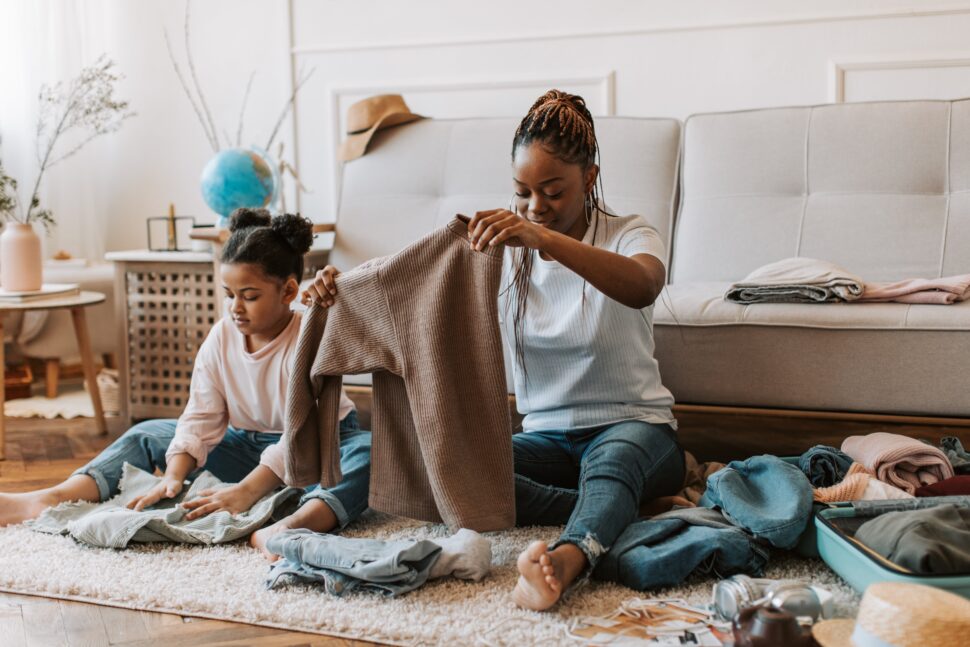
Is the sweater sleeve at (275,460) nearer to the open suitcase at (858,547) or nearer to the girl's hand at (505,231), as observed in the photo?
the girl's hand at (505,231)

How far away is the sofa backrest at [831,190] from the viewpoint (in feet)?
7.85

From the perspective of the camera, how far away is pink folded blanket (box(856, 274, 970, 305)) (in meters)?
2.01

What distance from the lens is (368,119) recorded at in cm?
286

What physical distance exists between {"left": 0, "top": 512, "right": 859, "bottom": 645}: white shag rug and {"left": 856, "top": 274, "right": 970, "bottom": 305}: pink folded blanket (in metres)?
0.64

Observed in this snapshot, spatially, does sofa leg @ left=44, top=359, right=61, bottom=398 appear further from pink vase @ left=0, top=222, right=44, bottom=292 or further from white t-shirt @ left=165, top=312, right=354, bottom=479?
white t-shirt @ left=165, top=312, right=354, bottom=479

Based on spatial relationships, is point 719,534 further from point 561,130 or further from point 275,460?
point 275,460

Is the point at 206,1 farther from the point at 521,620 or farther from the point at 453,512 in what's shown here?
the point at 521,620

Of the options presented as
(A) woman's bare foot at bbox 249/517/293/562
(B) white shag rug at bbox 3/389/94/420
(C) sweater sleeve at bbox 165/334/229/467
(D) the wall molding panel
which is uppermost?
(D) the wall molding panel

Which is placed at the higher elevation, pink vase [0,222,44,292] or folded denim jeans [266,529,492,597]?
pink vase [0,222,44,292]

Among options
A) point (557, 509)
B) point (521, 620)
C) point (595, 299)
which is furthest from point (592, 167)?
point (521, 620)

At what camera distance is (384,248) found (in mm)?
2779

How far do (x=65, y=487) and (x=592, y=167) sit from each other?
1178mm

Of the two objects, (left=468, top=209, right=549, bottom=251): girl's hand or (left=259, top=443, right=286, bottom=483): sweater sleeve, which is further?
(left=259, top=443, right=286, bottom=483): sweater sleeve

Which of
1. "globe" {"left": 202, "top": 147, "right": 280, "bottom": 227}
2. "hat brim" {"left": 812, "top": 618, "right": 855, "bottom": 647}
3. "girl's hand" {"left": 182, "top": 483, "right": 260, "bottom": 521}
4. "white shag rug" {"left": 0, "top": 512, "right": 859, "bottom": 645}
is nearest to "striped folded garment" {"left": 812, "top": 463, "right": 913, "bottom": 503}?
"white shag rug" {"left": 0, "top": 512, "right": 859, "bottom": 645}
